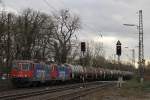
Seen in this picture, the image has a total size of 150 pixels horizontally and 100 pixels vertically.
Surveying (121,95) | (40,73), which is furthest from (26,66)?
(121,95)

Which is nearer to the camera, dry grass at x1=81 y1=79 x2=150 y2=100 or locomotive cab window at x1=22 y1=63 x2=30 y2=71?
dry grass at x1=81 y1=79 x2=150 y2=100

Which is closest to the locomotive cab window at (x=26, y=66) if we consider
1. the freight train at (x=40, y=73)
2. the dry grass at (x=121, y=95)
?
the freight train at (x=40, y=73)

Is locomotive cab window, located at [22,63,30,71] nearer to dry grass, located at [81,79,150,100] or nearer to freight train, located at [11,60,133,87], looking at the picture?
freight train, located at [11,60,133,87]

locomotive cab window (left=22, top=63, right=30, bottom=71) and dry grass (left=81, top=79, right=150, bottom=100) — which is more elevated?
locomotive cab window (left=22, top=63, right=30, bottom=71)

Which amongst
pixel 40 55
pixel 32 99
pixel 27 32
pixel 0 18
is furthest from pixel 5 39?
pixel 32 99

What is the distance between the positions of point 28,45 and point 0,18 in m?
15.0

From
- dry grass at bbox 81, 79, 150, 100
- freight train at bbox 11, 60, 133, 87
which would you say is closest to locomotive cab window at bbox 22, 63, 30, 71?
freight train at bbox 11, 60, 133, 87

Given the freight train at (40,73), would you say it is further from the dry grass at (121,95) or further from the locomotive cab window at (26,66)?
the dry grass at (121,95)

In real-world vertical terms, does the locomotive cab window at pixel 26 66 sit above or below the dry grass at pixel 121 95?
above

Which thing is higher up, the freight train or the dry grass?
the freight train

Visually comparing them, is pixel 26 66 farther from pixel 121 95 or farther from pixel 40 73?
pixel 121 95

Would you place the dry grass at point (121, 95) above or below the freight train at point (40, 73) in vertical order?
below

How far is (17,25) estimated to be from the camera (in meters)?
78.5

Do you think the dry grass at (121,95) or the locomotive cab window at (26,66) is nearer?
the dry grass at (121,95)
